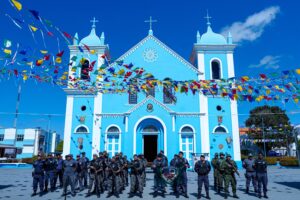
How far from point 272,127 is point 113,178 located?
1409 inches

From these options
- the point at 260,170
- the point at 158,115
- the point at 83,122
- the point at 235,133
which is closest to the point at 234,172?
the point at 260,170

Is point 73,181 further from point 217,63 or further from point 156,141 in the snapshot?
point 217,63

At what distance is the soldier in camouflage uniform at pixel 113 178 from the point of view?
1095 centimetres

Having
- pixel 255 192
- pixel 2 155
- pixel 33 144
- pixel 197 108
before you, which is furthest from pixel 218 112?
pixel 33 144

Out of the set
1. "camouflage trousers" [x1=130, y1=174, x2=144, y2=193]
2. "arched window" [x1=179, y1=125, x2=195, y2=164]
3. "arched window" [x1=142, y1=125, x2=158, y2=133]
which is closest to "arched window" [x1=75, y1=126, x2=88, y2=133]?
"arched window" [x1=142, y1=125, x2=158, y2=133]

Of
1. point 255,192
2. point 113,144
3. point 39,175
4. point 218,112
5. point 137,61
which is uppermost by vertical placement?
point 137,61

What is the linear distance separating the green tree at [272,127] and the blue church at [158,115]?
65.0ft

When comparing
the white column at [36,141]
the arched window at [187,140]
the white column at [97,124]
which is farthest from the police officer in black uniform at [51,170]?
the white column at [36,141]

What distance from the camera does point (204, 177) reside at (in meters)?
10.4

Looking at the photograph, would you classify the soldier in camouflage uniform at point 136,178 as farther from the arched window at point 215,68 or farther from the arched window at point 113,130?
the arched window at point 215,68

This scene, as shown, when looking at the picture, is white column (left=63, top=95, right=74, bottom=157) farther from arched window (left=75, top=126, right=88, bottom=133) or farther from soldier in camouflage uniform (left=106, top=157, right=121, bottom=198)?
soldier in camouflage uniform (left=106, top=157, right=121, bottom=198)

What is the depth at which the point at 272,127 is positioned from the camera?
3988 cm

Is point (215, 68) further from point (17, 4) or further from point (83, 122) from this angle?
point (17, 4)

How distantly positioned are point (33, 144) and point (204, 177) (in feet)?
183
